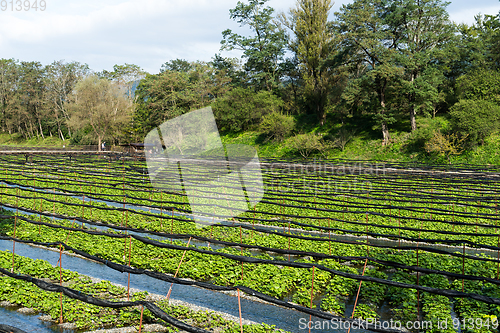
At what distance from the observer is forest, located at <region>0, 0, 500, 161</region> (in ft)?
108

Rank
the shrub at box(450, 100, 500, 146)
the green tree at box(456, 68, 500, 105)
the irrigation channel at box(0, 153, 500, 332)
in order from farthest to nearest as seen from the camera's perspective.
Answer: the green tree at box(456, 68, 500, 105), the shrub at box(450, 100, 500, 146), the irrigation channel at box(0, 153, 500, 332)

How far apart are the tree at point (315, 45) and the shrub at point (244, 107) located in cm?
556

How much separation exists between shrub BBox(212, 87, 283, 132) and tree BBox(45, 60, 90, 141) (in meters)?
39.0

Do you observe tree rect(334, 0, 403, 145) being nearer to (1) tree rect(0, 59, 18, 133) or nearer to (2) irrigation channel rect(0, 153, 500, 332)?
(2) irrigation channel rect(0, 153, 500, 332)

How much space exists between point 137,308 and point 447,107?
3950 cm

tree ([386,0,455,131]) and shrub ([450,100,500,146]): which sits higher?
Result: tree ([386,0,455,131])

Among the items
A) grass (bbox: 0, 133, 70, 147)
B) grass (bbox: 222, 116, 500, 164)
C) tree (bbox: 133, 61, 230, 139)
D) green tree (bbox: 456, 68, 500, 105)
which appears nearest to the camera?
grass (bbox: 222, 116, 500, 164)

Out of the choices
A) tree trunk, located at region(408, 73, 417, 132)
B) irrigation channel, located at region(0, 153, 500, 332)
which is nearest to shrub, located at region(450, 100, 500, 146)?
tree trunk, located at region(408, 73, 417, 132)

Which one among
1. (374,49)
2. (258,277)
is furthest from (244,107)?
(258,277)

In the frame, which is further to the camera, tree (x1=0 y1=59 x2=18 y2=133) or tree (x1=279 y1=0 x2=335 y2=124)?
tree (x1=0 y1=59 x2=18 y2=133)

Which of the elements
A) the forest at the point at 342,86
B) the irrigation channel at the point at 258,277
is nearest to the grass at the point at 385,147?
the forest at the point at 342,86

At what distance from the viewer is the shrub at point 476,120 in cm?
2920

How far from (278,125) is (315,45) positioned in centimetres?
1004

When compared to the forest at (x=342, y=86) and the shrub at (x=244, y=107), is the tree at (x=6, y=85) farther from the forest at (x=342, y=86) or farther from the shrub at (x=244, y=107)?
the shrub at (x=244, y=107)
